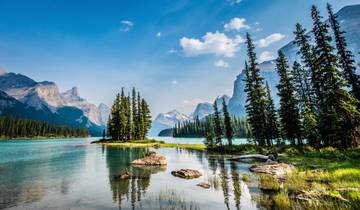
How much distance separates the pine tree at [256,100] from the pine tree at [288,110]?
11.5ft

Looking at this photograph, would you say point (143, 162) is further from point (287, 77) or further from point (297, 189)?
point (287, 77)

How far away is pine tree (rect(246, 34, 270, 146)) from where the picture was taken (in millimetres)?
45000

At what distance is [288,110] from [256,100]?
6.65 meters

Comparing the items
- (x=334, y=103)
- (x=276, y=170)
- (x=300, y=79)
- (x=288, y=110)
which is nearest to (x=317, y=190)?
(x=276, y=170)

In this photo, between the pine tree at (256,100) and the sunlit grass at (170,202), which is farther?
the pine tree at (256,100)

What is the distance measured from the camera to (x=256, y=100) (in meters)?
46.5

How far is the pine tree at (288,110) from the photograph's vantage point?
41.2 metres

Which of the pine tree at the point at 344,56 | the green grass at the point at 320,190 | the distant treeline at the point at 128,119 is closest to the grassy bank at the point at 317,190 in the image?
the green grass at the point at 320,190

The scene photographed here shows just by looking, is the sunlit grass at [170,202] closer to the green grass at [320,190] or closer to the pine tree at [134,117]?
the green grass at [320,190]

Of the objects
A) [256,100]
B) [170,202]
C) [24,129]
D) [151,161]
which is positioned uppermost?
[24,129]

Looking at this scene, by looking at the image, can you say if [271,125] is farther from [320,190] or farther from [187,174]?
[320,190]

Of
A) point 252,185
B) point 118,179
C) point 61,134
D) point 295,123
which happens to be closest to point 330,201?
point 252,185

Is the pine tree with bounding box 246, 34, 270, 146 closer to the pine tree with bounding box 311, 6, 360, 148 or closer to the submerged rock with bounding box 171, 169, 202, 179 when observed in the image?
the pine tree with bounding box 311, 6, 360, 148

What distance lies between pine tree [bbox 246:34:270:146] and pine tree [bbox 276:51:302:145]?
11.5 feet
